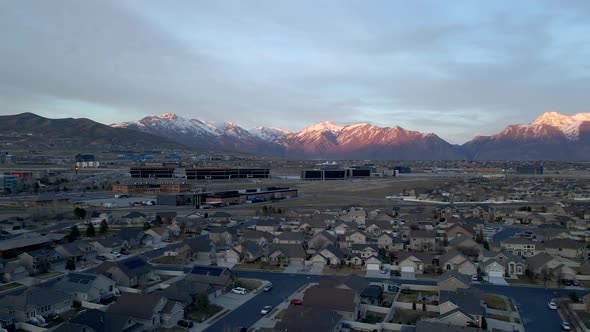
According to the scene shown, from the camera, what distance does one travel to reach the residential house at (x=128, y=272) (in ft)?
52.1

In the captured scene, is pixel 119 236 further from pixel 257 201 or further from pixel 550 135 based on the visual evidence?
pixel 550 135

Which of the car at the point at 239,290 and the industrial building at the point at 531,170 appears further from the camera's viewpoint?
the industrial building at the point at 531,170

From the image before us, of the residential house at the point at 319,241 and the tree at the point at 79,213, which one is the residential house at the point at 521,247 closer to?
the residential house at the point at 319,241

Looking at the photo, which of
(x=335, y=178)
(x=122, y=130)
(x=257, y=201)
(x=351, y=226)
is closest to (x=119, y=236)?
(x=351, y=226)

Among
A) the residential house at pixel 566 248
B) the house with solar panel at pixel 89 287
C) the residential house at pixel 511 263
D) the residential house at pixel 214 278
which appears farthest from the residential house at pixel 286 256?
the residential house at pixel 566 248

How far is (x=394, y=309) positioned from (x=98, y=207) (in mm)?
29308

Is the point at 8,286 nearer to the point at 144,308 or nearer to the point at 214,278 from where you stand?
the point at 144,308

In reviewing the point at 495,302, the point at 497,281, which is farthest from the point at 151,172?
the point at 495,302

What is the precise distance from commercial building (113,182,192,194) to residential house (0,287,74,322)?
3212cm

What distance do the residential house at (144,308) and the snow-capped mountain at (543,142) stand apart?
181 meters

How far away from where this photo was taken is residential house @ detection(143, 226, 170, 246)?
23.2m

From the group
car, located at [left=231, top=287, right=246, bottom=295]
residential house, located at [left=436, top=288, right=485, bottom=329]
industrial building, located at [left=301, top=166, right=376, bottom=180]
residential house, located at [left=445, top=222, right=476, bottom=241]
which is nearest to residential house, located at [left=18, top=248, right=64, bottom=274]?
car, located at [left=231, top=287, right=246, bottom=295]

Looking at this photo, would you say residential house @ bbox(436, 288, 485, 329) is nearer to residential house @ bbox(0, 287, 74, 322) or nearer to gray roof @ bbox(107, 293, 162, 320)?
gray roof @ bbox(107, 293, 162, 320)

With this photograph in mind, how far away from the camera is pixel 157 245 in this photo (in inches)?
898
